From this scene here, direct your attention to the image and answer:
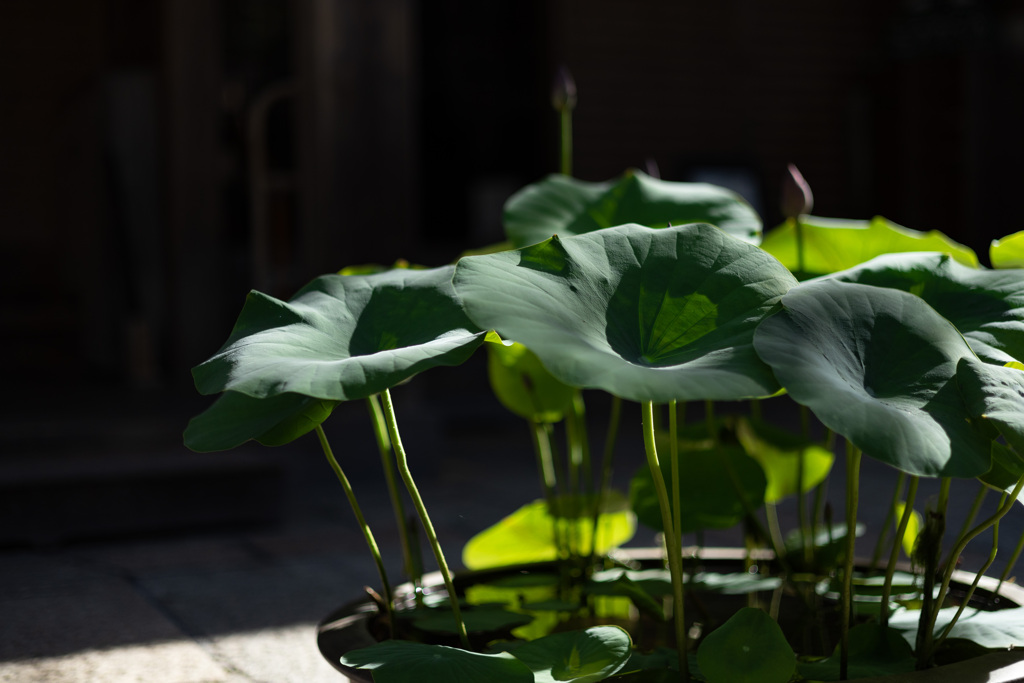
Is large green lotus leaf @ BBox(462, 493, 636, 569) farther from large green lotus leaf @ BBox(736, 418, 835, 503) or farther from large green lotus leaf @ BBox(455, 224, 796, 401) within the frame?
large green lotus leaf @ BBox(455, 224, 796, 401)

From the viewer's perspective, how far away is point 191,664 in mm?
1346

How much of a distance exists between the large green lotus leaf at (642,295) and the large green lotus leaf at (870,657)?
245 millimetres

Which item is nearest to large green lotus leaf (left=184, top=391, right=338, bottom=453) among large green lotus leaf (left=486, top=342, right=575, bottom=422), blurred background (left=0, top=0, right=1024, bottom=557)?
large green lotus leaf (left=486, top=342, right=575, bottom=422)

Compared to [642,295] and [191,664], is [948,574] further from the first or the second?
[191,664]

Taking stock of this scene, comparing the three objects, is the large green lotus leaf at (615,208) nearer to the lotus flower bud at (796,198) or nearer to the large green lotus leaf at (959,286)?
the lotus flower bud at (796,198)

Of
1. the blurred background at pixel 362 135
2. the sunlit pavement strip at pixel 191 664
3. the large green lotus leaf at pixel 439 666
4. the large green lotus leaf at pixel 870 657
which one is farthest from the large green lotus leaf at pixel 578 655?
the blurred background at pixel 362 135

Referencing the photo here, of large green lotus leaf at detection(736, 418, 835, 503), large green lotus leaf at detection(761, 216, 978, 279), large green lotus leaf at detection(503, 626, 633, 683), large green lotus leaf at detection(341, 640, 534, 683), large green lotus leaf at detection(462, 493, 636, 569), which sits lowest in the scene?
large green lotus leaf at detection(462, 493, 636, 569)

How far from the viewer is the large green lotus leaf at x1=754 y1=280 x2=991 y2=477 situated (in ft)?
1.86

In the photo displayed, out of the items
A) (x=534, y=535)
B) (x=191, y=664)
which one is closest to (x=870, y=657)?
(x=534, y=535)

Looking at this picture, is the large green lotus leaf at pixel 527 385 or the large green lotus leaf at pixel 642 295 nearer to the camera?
the large green lotus leaf at pixel 642 295

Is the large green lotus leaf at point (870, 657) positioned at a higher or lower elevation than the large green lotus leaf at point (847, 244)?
lower

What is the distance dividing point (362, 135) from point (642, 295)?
2.47 meters

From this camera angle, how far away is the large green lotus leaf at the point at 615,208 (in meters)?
0.95

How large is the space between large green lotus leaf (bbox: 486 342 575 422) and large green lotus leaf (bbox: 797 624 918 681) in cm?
35
